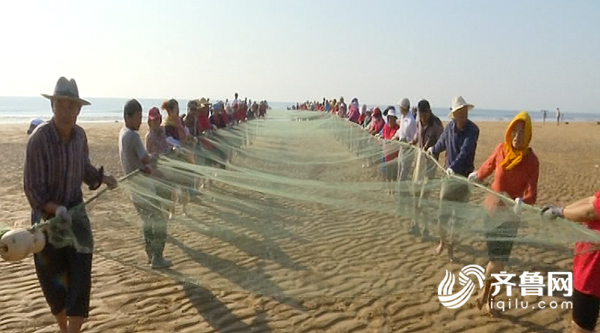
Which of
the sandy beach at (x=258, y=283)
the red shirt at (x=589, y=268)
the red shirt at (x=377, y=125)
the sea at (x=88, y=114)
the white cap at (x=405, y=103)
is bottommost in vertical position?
the sea at (x=88, y=114)

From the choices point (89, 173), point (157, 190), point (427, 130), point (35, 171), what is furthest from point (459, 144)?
point (35, 171)

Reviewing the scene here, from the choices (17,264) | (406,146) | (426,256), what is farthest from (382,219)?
(17,264)

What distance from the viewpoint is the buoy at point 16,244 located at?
90.6 inches

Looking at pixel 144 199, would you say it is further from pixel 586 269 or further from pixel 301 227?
pixel 586 269

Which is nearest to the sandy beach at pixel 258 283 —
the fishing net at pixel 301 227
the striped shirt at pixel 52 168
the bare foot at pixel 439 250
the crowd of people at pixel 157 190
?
the fishing net at pixel 301 227

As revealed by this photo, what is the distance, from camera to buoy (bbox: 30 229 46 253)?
2507 mm

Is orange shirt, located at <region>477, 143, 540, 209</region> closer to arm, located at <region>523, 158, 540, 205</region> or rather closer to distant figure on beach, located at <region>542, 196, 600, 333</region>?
arm, located at <region>523, 158, 540, 205</region>

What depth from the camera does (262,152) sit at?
8859 millimetres

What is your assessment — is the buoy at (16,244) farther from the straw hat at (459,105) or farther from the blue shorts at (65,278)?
the straw hat at (459,105)

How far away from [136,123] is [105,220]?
103 cm

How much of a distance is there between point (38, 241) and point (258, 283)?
187 cm

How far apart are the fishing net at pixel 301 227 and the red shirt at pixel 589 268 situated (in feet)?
1.00

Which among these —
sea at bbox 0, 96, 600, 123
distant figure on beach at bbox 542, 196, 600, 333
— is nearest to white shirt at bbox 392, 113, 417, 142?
distant figure on beach at bbox 542, 196, 600, 333

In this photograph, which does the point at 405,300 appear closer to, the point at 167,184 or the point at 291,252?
the point at 291,252
